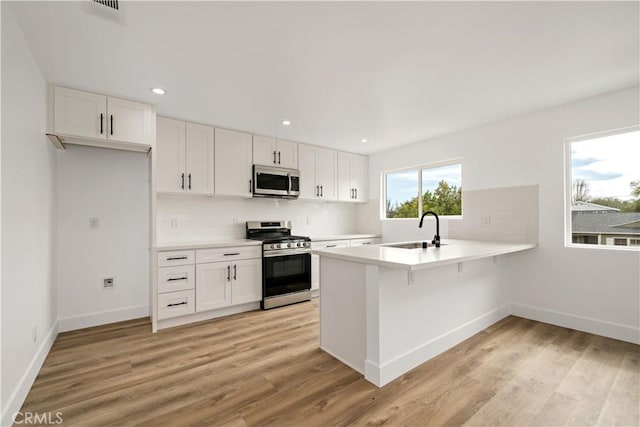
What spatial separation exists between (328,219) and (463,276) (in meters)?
2.82

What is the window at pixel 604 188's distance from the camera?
8.86 feet

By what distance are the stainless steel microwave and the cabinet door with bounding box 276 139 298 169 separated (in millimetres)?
107

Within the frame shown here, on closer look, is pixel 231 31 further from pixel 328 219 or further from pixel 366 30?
pixel 328 219

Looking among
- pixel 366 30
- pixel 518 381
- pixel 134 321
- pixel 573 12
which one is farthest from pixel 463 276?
pixel 134 321

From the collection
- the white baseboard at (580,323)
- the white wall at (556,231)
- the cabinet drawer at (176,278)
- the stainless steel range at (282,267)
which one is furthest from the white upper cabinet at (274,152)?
the white baseboard at (580,323)

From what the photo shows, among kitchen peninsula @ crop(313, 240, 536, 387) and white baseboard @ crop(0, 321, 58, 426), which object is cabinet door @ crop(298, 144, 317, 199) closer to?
kitchen peninsula @ crop(313, 240, 536, 387)

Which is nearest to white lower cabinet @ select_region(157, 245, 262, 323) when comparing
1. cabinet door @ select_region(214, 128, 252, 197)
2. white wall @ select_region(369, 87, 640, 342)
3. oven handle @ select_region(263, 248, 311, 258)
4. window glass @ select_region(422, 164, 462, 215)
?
oven handle @ select_region(263, 248, 311, 258)

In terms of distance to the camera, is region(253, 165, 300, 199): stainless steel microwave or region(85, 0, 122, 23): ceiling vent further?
region(253, 165, 300, 199): stainless steel microwave

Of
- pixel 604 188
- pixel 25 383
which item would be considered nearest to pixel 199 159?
pixel 25 383

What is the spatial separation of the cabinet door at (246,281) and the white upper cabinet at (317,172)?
1.38 m

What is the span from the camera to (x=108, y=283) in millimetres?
3182

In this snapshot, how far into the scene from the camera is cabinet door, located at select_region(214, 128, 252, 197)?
3652mm

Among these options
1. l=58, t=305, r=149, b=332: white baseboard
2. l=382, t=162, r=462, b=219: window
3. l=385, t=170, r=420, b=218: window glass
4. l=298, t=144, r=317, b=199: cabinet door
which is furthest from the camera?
l=385, t=170, r=420, b=218: window glass

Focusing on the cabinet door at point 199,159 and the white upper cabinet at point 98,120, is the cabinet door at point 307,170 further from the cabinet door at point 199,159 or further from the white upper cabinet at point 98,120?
the white upper cabinet at point 98,120
